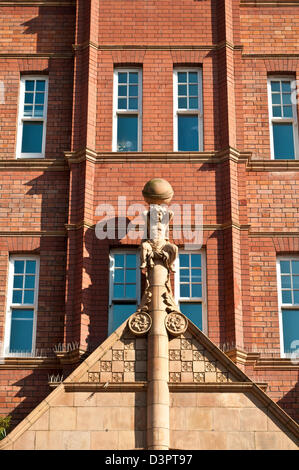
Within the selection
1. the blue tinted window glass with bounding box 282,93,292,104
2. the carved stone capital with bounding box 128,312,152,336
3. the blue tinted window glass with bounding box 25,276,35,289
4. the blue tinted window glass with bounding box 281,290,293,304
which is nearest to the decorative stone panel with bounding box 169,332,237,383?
the carved stone capital with bounding box 128,312,152,336

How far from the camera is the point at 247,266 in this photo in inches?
870

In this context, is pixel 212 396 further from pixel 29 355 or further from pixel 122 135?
pixel 122 135

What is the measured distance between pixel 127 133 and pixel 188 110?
5.12 ft

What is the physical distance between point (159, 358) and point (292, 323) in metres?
4.20

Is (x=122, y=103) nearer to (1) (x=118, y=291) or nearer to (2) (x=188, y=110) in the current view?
(2) (x=188, y=110)

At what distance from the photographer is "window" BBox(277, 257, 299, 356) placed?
21.8 meters

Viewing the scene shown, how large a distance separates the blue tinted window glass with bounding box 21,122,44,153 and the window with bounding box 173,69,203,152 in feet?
10.8

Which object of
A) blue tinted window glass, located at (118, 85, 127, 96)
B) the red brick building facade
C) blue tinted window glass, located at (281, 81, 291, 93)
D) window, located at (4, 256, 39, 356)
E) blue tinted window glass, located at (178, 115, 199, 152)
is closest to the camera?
the red brick building facade

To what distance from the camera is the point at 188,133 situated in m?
23.7

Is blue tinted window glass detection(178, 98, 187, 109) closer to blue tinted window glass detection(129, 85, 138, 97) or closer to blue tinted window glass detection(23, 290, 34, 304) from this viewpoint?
blue tinted window glass detection(129, 85, 138, 97)

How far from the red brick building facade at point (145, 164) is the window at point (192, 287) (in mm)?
206

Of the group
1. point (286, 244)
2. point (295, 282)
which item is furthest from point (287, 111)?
point (295, 282)

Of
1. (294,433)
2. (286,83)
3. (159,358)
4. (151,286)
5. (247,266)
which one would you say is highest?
(286,83)

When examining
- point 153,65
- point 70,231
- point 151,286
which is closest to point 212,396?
point 151,286
